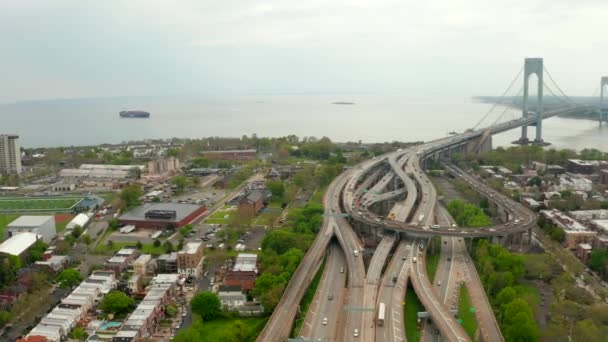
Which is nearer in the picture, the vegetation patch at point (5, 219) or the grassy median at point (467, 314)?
the grassy median at point (467, 314)

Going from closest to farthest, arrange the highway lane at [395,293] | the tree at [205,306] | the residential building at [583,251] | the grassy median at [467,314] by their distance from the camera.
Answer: the highway lane at [395,293]
the grassy median at [467,314]
the tree at [205,306]
the residential building at [583,251]

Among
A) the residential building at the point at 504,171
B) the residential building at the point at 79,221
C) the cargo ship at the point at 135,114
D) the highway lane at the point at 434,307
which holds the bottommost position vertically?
the highway lane at the point at 434,307

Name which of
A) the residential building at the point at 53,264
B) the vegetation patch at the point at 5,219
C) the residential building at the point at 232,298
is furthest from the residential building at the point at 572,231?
the vegetation patch at the point at 5,219

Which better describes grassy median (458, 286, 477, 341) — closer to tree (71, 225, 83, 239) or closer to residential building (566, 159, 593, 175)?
tree (71, 225, 83, 239)

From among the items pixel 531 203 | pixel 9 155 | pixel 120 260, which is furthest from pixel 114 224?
pixel 9 155

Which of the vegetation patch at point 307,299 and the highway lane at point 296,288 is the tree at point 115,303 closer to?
the highway lane at point 296,288

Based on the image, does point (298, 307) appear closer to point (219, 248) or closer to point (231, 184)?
point (219, 248)

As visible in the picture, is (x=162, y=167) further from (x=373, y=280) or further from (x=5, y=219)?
(x=373, y=280)

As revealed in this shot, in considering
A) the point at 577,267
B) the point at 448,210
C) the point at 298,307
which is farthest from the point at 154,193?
the point at 577,267
